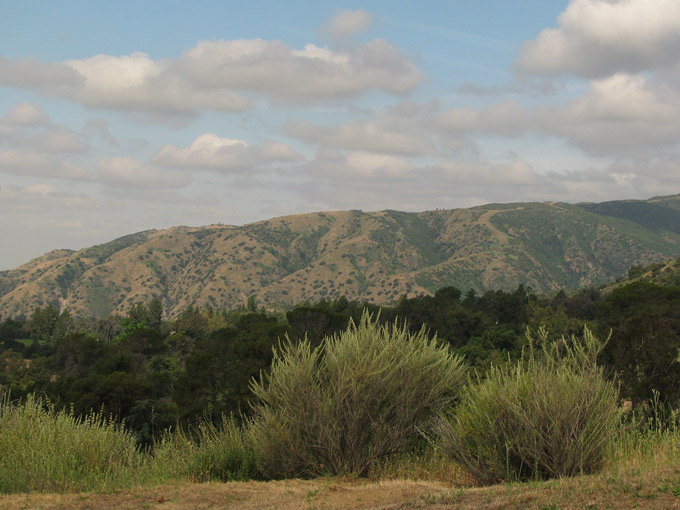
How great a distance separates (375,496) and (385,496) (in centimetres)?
20

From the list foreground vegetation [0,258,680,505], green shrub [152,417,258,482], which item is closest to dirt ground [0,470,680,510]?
foreground vegetation [0,258,680,505]

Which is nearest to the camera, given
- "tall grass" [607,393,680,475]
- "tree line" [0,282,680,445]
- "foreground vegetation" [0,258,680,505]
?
"tall grass" [607,393,680,475]

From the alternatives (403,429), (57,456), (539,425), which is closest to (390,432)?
(403,429)

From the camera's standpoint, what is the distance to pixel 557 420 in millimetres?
10516

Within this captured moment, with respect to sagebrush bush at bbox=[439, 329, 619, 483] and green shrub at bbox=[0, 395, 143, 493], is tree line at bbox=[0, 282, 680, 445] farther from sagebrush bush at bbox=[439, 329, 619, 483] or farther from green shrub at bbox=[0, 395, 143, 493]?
green shrub at bbox=[0, 395, 143, 493]

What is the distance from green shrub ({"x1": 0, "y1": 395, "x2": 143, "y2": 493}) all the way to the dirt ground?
100cm

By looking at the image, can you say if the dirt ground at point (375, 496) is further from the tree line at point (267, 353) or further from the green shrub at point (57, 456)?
the tree line at point (267, 353)

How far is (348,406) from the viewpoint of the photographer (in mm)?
13008

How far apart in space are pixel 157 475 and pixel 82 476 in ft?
4.94

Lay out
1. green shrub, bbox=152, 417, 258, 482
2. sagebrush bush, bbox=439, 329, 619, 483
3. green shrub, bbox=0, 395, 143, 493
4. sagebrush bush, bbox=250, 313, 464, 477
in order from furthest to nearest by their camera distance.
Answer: green shrub, bbox=152, 417, 258, 482 → sagebrush bush, bbox=250, 313, 464, 477 → green shrub, bbox=0, 395, 143, 493 → sagebrush bush, bbox=439, 329, 619, 483

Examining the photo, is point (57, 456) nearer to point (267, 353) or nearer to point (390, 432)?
point (390, 432)

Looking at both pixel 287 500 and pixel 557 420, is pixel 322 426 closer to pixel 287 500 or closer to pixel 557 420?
pixel 287 500

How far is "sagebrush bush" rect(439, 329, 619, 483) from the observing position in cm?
1054

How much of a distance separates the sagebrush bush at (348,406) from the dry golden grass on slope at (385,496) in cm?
91
